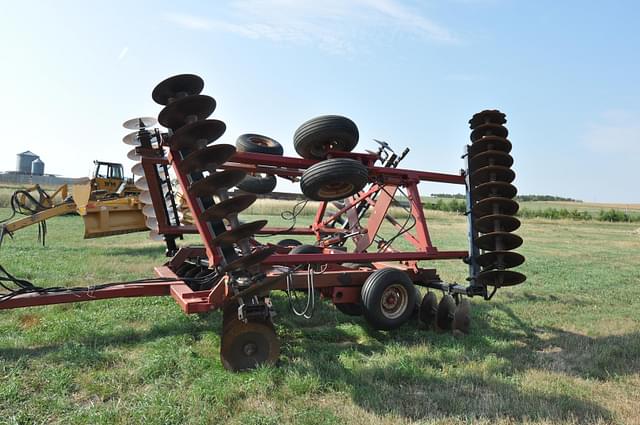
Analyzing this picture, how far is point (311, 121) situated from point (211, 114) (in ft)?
5.51

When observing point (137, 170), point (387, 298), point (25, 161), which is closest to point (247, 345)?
point (387, 298)

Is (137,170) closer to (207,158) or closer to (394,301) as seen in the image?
(207,158)

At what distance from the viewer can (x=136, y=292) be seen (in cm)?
478

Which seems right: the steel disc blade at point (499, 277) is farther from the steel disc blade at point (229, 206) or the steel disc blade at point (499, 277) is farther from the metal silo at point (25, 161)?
the metal silo at point (25, 161)

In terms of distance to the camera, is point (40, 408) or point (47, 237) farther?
point (47, 237)

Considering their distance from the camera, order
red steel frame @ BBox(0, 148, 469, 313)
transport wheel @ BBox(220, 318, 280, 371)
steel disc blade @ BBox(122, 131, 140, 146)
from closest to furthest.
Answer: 1. transport wheel @ BBox(220, 318, 280, 371)
2. red steel frame @ BBox(0, 148, 469, 313)
3. steel disc blade @ BBox(122, 131, 140, 146)

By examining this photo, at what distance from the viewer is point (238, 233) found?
12.3 ft

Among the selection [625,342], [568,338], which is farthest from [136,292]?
[625,342]

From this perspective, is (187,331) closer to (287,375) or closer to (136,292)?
(136,292)

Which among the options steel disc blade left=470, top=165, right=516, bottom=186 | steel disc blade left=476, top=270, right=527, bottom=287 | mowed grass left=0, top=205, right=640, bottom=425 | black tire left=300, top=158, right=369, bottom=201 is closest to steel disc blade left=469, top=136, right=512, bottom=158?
steel disc blade left=470, top=165, right=516, bottom=186

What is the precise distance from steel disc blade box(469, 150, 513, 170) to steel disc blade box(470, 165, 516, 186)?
13 centimetres

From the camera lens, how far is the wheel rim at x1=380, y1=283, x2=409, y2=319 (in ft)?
16.9

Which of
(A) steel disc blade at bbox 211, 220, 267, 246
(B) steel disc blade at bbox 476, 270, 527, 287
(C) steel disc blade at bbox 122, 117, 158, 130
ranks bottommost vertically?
(B) steel disc blade at bbox 476, 270, 527, 287

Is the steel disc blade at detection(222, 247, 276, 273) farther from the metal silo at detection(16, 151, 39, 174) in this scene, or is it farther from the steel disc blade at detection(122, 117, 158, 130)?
the metal silo at detection(16, 151, 39, 174)
